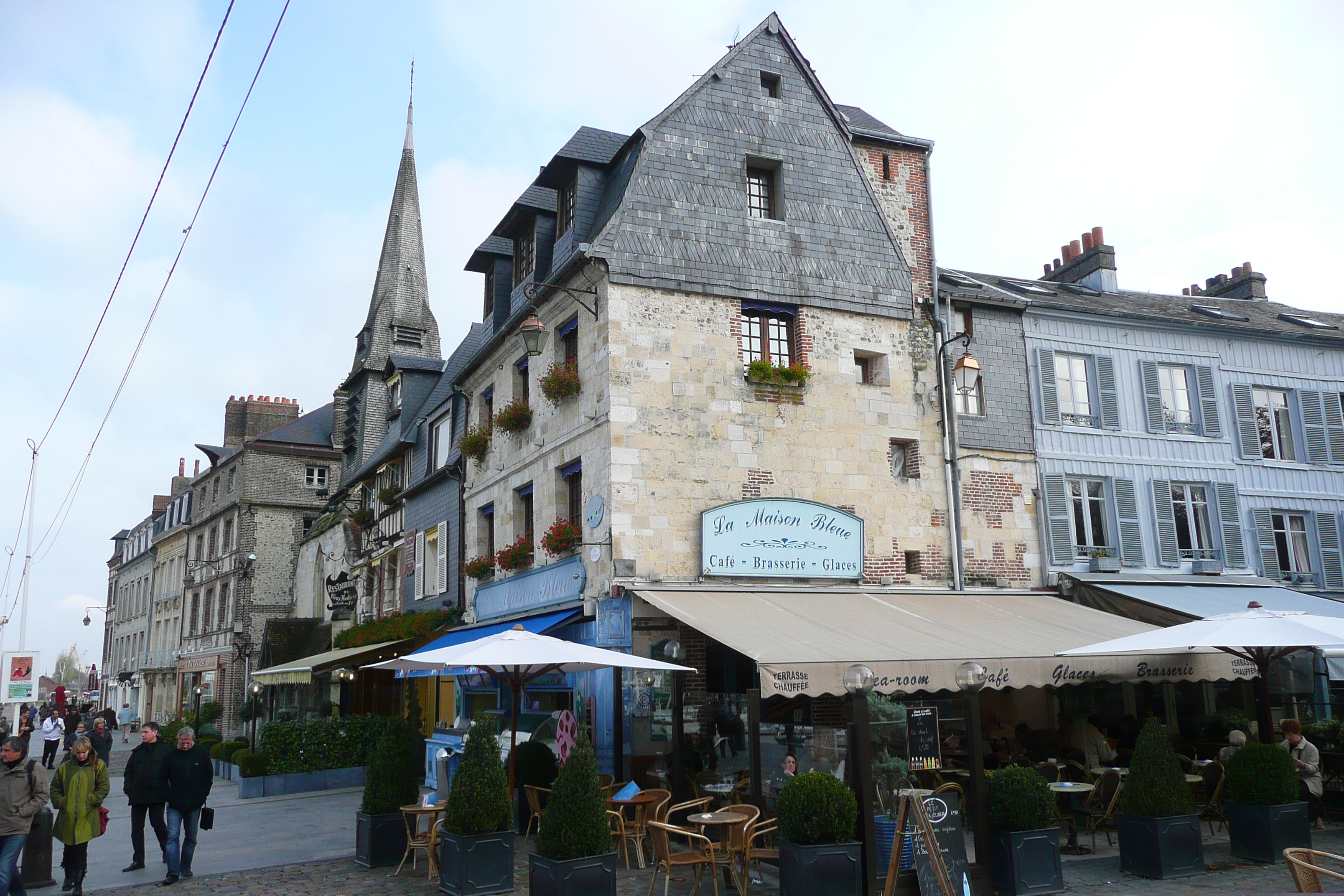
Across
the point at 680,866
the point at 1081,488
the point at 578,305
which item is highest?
the point at 578,305

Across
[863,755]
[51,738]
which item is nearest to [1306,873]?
[863,755]

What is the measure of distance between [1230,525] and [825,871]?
1173 cm

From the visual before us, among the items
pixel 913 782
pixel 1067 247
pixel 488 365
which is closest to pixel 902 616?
pixel 913 782

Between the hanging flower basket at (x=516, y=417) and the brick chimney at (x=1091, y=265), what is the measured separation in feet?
36.8

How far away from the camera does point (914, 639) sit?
36.6ft

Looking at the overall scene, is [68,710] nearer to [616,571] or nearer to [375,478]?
[375,478]

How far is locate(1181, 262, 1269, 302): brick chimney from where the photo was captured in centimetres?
2131

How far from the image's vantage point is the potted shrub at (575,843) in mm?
7531

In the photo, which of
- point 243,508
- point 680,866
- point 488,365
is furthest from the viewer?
point 243,508

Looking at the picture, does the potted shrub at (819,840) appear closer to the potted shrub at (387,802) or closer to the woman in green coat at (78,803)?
the potted shrub at (387,802)

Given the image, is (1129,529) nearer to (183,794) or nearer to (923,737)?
(923,737)

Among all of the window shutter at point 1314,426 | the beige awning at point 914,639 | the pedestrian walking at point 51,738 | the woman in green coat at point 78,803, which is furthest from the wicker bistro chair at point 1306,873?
the pedestrian walking at point 51,738

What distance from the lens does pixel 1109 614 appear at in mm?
13531

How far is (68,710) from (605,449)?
2641 centimetres
